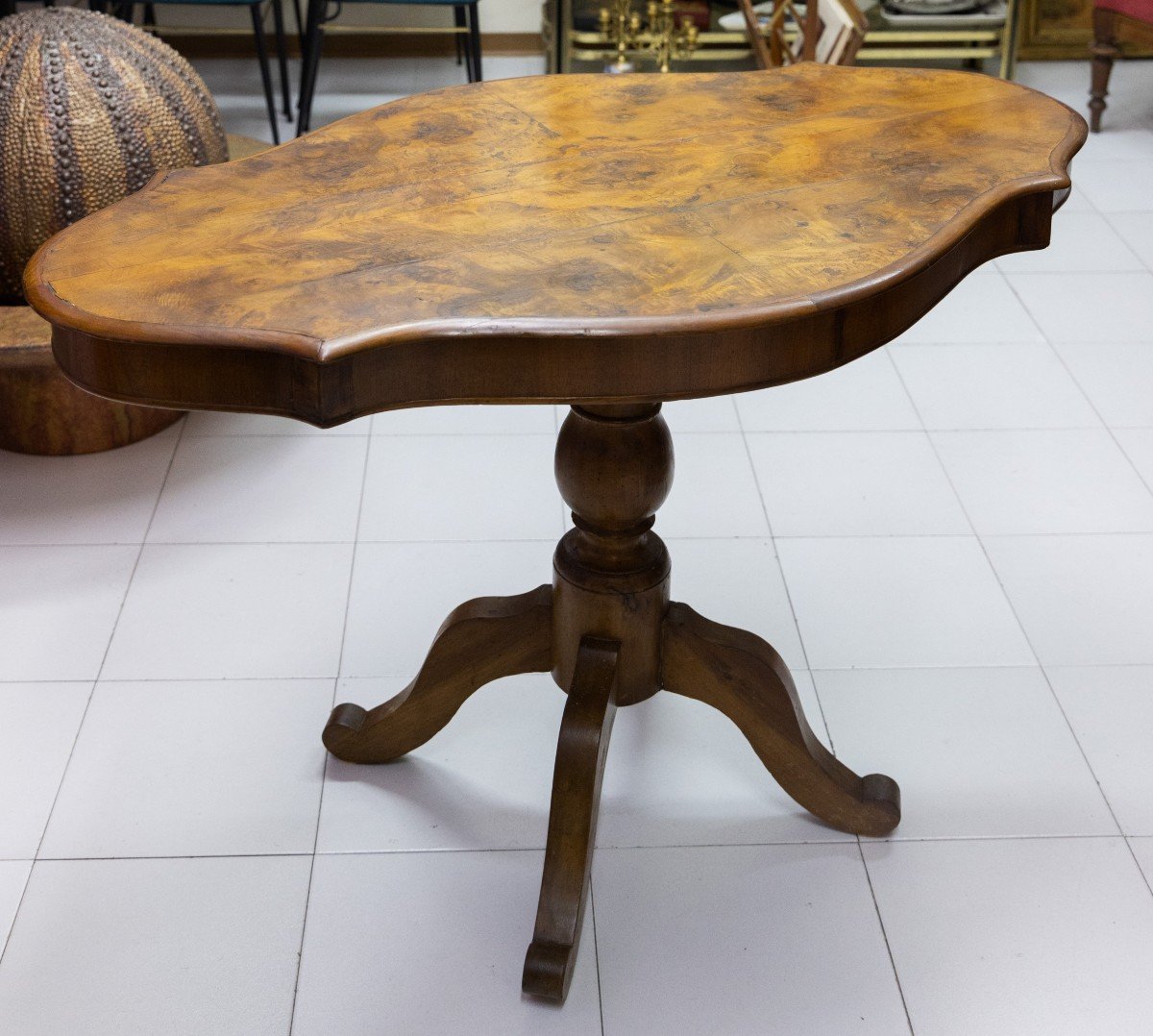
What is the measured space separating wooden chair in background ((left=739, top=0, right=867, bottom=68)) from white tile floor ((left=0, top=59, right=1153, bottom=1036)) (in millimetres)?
626

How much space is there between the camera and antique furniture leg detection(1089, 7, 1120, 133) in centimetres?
372

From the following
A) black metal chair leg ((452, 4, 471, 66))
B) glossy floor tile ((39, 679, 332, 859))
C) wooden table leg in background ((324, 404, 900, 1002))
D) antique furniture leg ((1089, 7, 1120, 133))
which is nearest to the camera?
wooden table leg in background ((324, 404, 900, 1002))

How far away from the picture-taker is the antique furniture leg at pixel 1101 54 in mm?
3725

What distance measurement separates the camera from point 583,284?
1054 mm

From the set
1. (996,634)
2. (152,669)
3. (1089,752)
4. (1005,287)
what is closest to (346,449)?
(152,669)

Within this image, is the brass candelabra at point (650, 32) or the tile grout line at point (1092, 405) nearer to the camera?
the tile grout line at point (1092, 405)

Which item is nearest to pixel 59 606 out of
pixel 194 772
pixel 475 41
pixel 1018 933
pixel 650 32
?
pixel 194 772

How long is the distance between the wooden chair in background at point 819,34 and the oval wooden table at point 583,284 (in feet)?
1.96

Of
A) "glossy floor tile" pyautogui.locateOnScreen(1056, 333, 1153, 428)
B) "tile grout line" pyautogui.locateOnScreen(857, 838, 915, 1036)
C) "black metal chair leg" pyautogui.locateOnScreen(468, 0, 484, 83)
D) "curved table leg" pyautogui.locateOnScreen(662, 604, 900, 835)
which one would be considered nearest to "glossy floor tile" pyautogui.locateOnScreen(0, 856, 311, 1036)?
"curved table leg" pyautogui.locateOnScreen(662, 604, 900, 835)

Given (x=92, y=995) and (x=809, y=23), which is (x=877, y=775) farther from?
(x=809, y=23)

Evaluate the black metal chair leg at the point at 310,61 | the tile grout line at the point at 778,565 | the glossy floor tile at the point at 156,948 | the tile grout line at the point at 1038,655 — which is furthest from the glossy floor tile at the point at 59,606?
the black metal chair leg at the point at 310,61

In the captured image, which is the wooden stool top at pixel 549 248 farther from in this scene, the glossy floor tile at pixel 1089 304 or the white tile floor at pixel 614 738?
the glossy floor tile at pixel 1089 304

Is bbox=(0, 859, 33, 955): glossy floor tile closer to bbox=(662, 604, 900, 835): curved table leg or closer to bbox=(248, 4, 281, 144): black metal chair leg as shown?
bbox=(662, 604, 900, 835): curved table leg

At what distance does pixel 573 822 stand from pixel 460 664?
259 millimetres
